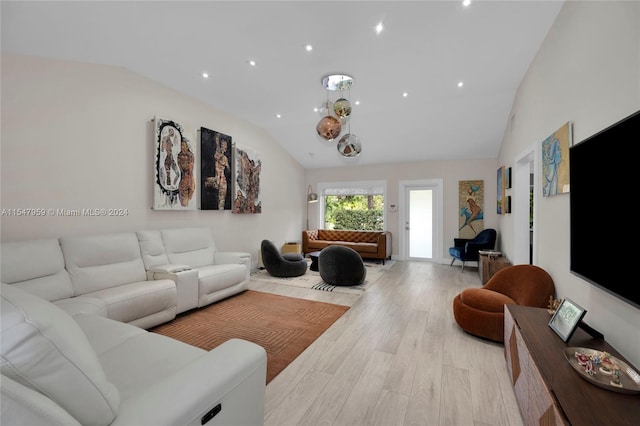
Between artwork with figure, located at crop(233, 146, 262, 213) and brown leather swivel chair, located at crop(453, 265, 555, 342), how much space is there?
4119 mm

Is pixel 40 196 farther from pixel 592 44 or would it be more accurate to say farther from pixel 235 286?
pixel 592 44

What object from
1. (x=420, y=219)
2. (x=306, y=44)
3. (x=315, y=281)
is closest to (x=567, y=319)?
(x=306, y=44)

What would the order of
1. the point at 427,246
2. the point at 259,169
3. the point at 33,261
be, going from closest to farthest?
the point at 33,261
the point at 259,169
the point at 427,246

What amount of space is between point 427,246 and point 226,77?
589 centimetres

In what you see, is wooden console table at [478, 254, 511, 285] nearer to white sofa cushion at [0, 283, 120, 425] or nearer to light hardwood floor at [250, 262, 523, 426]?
light hardwood floor at [250, 262, 523, 426]

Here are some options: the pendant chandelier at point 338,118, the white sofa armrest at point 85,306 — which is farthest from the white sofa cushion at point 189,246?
the pendant chandelier at point 338,118

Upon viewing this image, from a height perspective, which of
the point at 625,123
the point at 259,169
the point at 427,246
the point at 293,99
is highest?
the point at 293,99

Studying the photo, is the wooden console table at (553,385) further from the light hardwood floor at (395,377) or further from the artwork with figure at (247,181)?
the artwork with figure at (247,181)

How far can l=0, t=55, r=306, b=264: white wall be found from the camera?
112 inches

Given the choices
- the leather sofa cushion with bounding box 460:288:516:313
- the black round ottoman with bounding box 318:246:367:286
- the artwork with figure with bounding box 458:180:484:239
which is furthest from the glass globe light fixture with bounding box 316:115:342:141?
the artwork with figure with bounding box 458:180:484:239

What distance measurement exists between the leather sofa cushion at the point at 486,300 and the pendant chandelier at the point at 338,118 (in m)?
2.18

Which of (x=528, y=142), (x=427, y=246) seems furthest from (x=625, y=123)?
(x=427, y=246)

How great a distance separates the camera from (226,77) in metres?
4.14

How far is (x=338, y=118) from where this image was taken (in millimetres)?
3428
